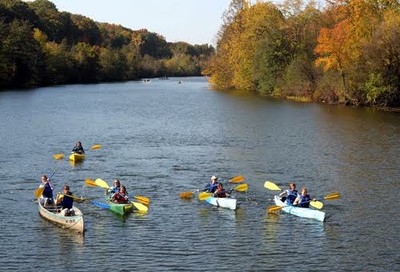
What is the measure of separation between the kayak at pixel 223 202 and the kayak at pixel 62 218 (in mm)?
6496

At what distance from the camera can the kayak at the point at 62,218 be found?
23.3 meters

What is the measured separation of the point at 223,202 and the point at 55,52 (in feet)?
338

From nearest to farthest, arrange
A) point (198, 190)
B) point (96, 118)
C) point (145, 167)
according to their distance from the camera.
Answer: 1. point (198, 190)
2. point (145, 167)
3. point (96, 118)

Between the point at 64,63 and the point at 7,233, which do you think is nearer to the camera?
the point at 7,233

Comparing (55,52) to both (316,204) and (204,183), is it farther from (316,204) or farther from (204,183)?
(316,204)

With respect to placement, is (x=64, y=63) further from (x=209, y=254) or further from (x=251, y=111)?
(x=209, y=254)

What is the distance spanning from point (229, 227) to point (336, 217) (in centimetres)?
510

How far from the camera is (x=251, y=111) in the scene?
221 ft

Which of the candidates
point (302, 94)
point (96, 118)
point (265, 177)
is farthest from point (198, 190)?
point (302, 94)

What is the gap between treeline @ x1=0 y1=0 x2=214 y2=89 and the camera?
338 feet

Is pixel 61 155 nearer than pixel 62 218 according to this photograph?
No

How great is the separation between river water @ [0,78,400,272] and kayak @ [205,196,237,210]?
32cm

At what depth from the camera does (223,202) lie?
27344 millimetres

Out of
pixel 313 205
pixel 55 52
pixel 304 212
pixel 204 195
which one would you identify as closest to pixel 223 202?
pixel 204 195
